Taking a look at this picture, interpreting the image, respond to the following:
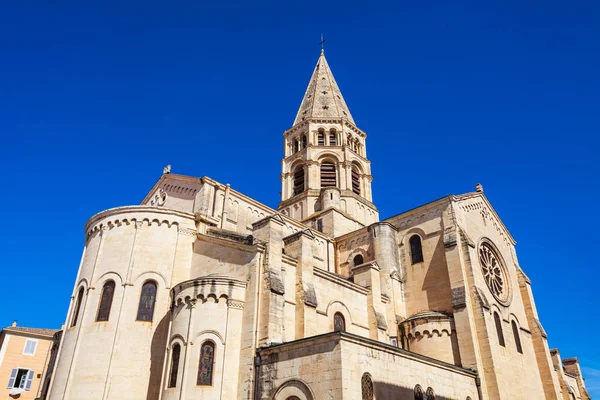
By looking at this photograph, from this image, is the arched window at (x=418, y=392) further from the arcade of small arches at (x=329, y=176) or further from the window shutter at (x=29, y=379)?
the window shutter at (x=29, y=379)

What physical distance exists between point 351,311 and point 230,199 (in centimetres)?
1056

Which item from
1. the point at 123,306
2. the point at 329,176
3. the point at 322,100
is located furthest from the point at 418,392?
the point at 322,100

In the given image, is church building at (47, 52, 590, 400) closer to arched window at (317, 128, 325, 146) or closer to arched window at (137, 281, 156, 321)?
arched window at (137, 281, 156, 321)

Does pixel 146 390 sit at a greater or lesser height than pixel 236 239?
lesser

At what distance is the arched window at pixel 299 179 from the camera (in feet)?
137

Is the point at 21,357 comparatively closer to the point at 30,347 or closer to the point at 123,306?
the point at 30,347

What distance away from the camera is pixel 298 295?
2198cm

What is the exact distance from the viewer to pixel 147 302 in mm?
21953

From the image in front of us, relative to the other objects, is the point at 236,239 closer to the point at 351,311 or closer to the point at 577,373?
the point at 351,311

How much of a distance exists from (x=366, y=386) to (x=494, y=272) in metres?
18.1

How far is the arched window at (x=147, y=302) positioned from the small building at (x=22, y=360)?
1628cm

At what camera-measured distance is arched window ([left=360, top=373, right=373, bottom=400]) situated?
16772 mm

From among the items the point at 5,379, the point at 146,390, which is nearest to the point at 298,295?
the point at 146,390

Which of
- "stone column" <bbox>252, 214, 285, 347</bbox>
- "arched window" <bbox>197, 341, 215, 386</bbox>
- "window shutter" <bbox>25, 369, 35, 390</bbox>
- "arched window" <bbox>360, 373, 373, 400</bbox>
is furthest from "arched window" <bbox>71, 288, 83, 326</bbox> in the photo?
"window shutter" <bbox>25, 369, 35, 390</bbox>
